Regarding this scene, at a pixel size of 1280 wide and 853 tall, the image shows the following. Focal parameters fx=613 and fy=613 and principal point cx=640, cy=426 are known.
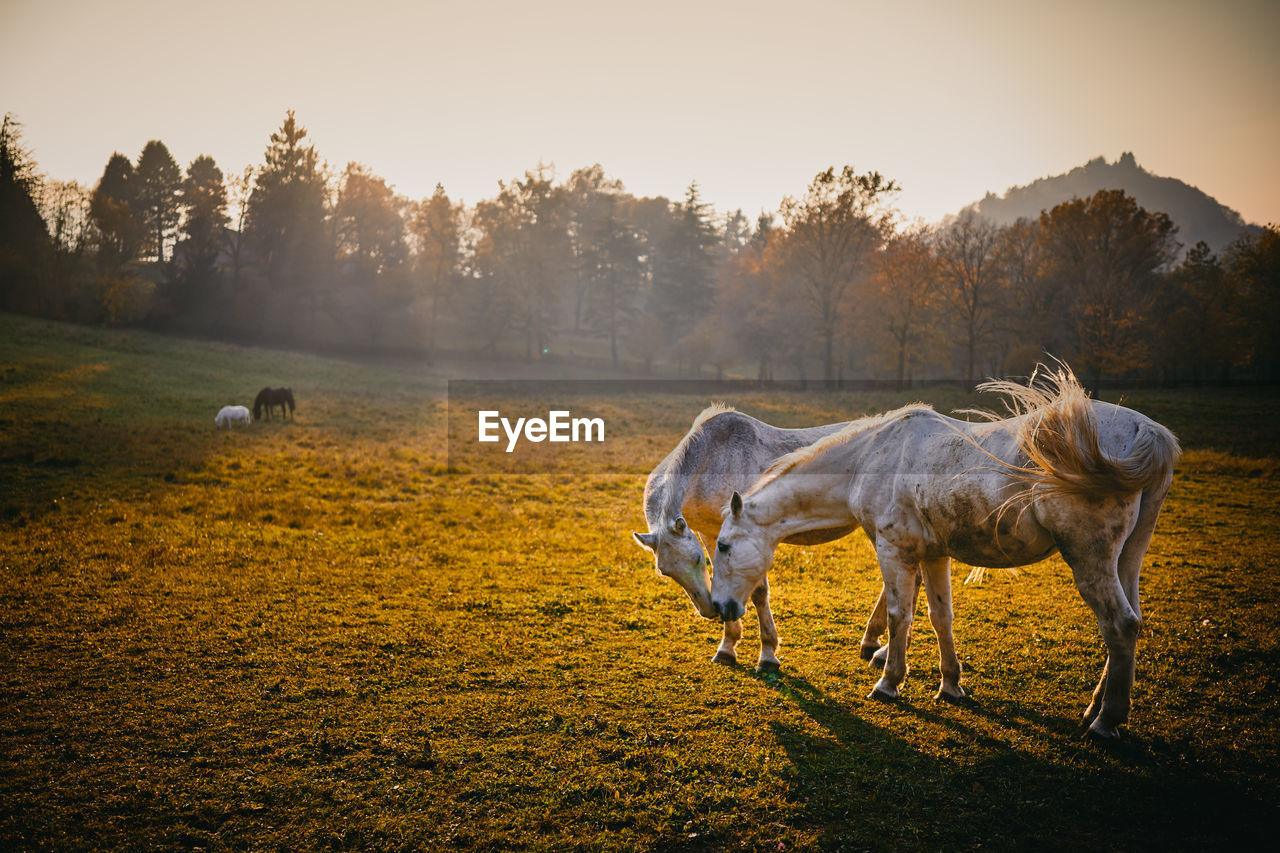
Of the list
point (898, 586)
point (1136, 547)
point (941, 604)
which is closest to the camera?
point (1136, 547)

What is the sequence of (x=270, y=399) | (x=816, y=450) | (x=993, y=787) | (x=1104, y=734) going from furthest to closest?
(x=270, y=399), (x=816, y=450), (x=1104, y=734), (x=993, y=787)

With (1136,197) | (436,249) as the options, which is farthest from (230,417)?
(1136,197)

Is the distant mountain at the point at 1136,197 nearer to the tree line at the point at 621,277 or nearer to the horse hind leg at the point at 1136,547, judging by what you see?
the tree line at the point at 621,277

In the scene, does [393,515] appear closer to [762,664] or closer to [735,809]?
[762,664]

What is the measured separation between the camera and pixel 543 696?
585cm

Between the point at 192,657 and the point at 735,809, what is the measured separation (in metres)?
5.92

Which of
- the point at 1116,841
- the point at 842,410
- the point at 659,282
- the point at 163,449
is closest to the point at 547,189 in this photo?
the point at 659,282

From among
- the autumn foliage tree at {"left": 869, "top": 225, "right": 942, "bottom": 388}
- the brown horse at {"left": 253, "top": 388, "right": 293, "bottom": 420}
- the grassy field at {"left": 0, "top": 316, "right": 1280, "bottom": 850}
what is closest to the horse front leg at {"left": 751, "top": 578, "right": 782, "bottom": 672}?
the grassy field at {"left": 0, "top": 316, "right": 1280, "bottom": 850}

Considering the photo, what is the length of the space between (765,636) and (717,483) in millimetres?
1688

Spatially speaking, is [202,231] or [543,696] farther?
[202,231]

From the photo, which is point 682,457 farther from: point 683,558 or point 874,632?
point 874,632

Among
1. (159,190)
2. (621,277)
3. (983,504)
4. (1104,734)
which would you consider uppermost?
(159,190)

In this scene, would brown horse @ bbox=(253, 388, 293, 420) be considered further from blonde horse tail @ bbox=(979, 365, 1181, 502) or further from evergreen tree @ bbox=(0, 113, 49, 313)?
evergreen tree @ bbox=(0, 113, 49, 313)

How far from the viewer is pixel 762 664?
6.38 metres
